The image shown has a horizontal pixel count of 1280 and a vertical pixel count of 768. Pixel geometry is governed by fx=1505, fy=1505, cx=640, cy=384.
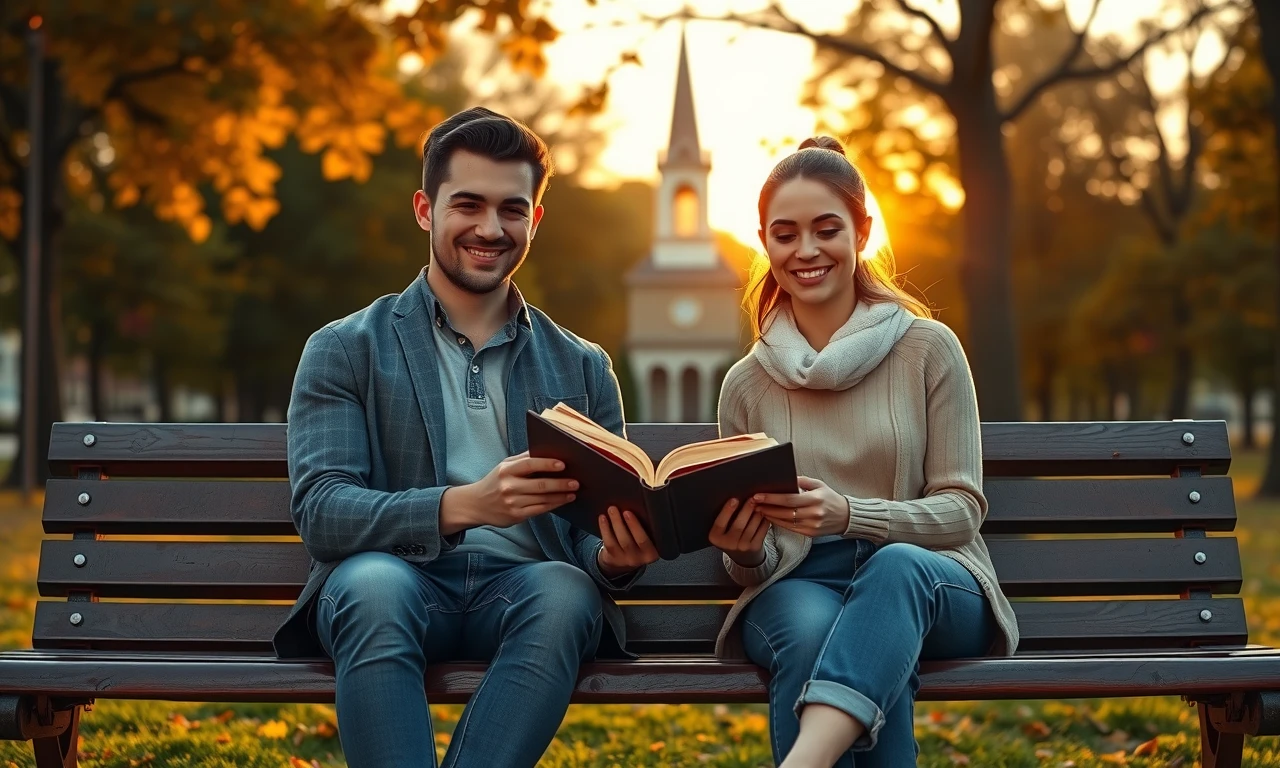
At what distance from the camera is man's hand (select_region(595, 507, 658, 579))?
A: 3.19 metres

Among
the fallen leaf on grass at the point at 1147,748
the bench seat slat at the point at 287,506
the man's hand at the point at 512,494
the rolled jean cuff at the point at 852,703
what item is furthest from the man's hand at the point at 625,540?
the fallen leaf on grass at the point at 1147,748

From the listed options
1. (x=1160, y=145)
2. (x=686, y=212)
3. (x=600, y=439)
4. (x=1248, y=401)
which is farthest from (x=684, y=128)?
(x=600, y=439)

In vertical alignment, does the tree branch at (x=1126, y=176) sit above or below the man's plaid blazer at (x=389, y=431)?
above

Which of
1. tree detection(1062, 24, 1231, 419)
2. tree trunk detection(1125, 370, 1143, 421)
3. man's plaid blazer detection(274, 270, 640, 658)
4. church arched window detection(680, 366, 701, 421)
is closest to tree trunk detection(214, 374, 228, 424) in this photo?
church arched window detection(680, 366, 701, 421)

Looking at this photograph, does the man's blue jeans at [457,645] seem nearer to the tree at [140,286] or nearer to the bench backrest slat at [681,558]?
the bench backrest slat at [681,558]

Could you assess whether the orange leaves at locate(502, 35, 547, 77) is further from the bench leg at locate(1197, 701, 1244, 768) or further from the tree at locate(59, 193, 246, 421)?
the tree at locate(59, 193, 246, 421)

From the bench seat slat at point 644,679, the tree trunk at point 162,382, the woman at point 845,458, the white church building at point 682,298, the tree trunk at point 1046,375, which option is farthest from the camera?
the white church building at point 682,298

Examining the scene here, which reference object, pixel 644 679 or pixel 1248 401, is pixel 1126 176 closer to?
pixel 1248 401

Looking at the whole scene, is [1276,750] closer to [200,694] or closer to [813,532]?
[813,532]

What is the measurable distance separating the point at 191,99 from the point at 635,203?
36.9 m

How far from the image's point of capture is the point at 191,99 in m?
15.5

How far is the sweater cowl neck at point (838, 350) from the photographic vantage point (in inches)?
140

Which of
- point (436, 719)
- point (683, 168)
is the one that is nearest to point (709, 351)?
point (683, 168)

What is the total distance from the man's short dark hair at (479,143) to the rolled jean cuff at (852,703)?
1409mm
